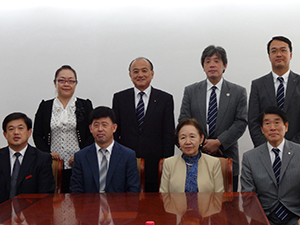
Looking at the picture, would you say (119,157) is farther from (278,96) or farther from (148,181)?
(278,96)

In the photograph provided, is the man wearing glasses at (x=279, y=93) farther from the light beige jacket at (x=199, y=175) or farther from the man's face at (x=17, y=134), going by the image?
the man's face at (x=17, y=134)

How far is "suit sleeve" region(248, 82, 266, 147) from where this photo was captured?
303cm

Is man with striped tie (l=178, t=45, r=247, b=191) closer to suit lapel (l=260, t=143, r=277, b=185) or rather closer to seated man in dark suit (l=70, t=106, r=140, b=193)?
suit lapel (l=260, t=143, r=277, b=185)

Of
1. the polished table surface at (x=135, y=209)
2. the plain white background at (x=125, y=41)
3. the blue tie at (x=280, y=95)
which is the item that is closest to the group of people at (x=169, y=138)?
the blue tie at (x=280, y=95)

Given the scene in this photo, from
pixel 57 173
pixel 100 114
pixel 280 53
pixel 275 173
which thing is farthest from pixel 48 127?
pixel 280 53

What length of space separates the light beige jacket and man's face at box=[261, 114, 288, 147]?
1.29 ft

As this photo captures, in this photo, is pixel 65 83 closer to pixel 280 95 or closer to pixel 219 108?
pixel 219 108

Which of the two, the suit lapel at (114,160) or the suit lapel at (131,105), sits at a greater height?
the suit lapel at (131,105)

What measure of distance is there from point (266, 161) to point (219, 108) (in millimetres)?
680

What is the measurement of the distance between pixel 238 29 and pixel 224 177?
6.57 feet

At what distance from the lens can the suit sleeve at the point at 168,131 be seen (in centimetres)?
319

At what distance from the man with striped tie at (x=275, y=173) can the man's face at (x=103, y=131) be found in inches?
38.4

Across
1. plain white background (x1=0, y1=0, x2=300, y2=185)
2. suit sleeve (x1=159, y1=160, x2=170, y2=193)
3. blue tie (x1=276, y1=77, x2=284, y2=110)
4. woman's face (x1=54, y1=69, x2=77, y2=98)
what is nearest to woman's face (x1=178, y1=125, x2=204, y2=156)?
suit sleeve (x1=159, y1=160, x2=170, y2=193)

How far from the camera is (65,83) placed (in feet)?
10.5
